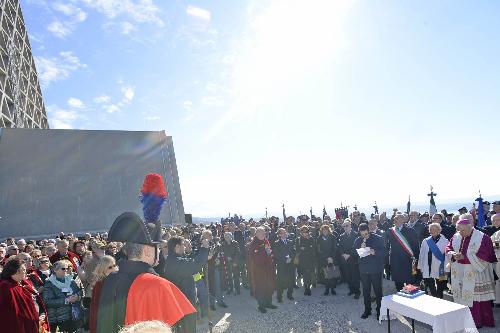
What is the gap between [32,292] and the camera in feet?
19.6

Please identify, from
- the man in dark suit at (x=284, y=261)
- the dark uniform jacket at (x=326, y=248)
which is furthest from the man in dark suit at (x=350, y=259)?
the man in dark suit at (x=284, y=261)

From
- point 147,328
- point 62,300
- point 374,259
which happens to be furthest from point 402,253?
point 147,328

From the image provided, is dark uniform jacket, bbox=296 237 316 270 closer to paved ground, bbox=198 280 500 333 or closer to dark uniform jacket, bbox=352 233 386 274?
paved ground, bbox=198 280 500 333

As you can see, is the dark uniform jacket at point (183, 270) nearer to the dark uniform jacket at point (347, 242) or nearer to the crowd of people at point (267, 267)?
the crowd of people at point (267, 267)

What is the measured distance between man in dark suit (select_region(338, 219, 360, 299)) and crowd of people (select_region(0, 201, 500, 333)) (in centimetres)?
3

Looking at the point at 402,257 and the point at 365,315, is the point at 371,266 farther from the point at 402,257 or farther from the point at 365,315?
the point at 402,257

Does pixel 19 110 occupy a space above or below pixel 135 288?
above

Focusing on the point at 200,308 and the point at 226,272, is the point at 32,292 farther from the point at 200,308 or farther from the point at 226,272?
the point at 226,272

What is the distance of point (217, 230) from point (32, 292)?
33.3ft

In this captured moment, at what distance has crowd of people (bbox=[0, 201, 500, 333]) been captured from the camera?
5.67 metres

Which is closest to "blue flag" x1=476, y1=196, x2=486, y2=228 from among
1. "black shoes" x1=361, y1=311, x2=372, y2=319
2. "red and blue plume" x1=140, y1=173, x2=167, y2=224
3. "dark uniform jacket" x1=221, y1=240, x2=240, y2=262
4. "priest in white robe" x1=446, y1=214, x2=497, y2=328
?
"priest in white robe" x1=446, y1=214, x2=497, y2=328

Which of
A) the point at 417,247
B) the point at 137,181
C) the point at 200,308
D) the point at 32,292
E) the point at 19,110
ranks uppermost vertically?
the point at 19,110

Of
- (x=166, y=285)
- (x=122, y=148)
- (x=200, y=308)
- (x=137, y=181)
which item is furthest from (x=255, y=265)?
(x=122, y=148)

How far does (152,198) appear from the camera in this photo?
359 centimetres
